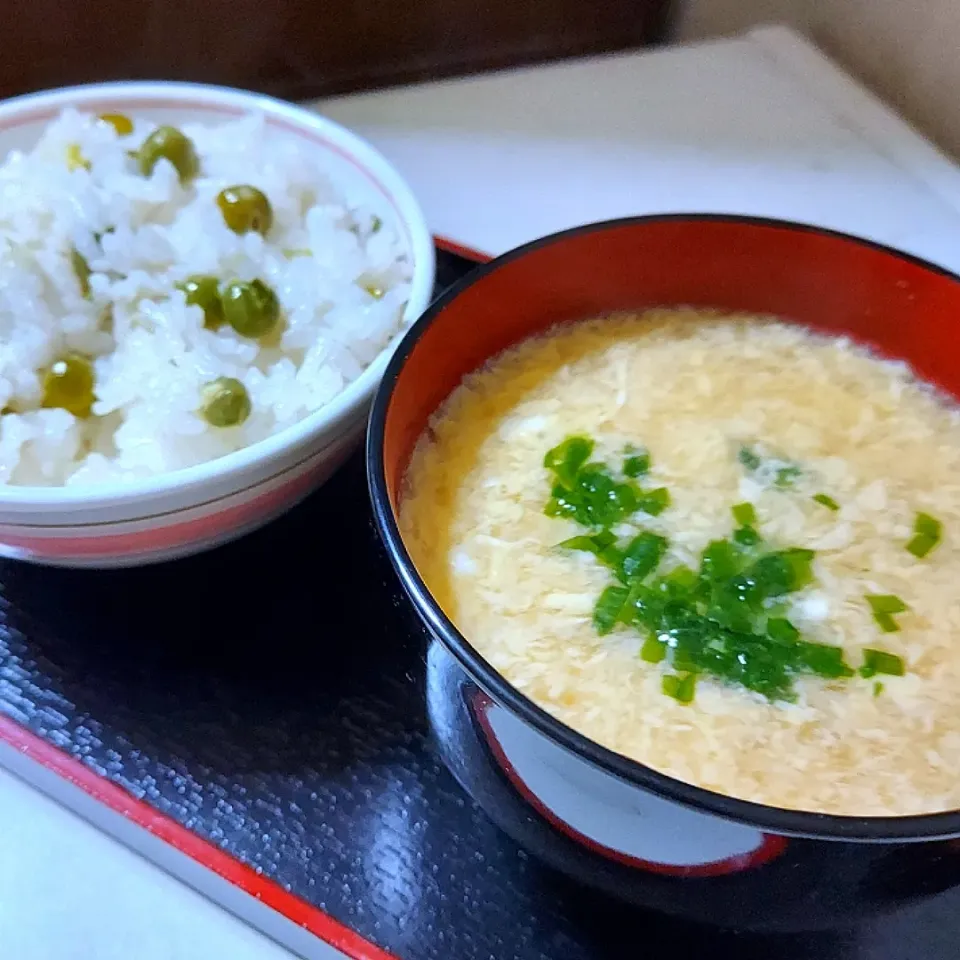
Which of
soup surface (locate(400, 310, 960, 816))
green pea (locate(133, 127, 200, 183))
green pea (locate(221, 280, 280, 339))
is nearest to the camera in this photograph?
soup surface (locate(400, 310, 960, 816))

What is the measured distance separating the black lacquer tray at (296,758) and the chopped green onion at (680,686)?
0.52 ft

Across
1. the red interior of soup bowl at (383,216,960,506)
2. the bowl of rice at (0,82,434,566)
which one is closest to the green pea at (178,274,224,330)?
the bowl of rice at (0,82,434,566)

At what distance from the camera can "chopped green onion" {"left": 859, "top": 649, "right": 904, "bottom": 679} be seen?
70 cm

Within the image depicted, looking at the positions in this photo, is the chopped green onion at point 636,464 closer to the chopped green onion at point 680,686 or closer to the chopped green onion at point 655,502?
the chopped green onion at point 655,502

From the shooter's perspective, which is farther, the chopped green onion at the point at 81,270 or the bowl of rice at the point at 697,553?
the chopped green onion at the point at 81,270

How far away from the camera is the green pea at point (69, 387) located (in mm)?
850

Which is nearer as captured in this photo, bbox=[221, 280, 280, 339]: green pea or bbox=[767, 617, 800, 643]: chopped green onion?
bbox=[767, 617, 800, 643]: chopped green onion

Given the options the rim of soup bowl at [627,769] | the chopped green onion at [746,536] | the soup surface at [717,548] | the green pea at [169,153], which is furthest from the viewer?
the green pea at [169,153]

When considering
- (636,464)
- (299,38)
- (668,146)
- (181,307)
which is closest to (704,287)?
(636,464)

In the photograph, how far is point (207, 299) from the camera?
35.5 inches

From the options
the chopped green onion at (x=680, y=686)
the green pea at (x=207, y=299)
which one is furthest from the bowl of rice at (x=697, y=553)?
the green pea at (x=207, y=299)

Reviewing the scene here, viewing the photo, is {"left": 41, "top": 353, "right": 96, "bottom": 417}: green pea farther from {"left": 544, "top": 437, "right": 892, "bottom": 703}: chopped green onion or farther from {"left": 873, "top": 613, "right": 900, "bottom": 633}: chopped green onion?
Answer: {"left": 873, "top": 613, "right": 900, "bottom": 633}: chopped green onion

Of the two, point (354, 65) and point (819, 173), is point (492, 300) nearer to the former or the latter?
point (819, 173)

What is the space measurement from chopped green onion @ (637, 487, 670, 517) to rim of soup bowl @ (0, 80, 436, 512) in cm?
22
